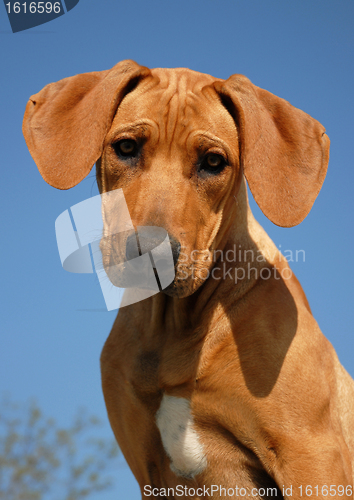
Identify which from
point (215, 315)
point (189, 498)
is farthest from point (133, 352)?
point (189, 498)

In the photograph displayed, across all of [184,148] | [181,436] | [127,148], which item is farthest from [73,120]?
[181,436]

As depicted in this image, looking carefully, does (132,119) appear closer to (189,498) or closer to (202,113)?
(202,113)

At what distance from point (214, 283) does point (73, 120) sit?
4.71 ft

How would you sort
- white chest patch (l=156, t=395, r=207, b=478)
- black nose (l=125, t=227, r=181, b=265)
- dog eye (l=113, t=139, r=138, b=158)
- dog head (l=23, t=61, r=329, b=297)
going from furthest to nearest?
1. white chest patch (l=156, t=395, r=207, b=478)
2. dog eye (l=113, t=139, r=138, b=158)
3. dog head (l=23, t=61, r=329, b=297)
4. black nose (l=125, t=227, r=181, b=265)

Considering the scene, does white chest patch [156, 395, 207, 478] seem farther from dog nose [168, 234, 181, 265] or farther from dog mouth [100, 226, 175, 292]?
dog nose [168, 234, 181, 265]

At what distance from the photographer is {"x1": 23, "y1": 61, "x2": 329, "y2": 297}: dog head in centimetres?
319

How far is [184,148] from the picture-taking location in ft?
10.6

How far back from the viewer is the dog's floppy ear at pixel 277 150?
332 centimetres

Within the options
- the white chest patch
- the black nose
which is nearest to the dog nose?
the black nose

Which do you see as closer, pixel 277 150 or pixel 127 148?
pixel 127 148

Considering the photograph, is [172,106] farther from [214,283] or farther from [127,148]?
[214,283]

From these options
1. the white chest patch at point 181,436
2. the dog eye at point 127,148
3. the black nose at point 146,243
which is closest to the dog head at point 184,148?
the dog eye at point 127,148

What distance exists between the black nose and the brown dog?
111 millimetres

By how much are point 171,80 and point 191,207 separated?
1066 millimetres
